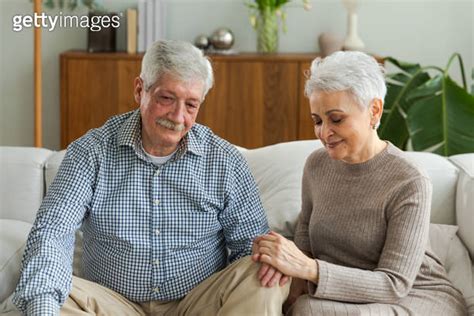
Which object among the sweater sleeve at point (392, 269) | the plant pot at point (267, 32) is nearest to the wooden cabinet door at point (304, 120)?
the plant pot at point (267, 32)

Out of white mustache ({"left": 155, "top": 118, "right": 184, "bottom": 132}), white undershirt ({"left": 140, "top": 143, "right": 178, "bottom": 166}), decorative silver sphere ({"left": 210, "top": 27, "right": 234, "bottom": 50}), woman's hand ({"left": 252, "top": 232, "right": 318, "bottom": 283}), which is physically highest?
decorative silver sphere ({"left": 210, "top": 27, "right": 234, "bottom": 50})

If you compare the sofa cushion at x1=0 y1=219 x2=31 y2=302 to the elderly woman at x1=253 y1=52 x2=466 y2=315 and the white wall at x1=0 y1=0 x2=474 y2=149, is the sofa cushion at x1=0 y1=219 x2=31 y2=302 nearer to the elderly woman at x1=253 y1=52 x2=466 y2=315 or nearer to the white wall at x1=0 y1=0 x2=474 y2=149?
the elderly woman at x1=253 y1=52 x2=466 y2=315

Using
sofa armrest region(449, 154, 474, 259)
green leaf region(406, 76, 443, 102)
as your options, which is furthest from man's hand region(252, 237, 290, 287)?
green leaf region(406, 76, 443, 102)

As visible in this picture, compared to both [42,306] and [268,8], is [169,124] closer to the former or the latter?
[42,306]

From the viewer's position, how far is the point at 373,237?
92.7 inches

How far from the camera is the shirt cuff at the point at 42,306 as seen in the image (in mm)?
2125

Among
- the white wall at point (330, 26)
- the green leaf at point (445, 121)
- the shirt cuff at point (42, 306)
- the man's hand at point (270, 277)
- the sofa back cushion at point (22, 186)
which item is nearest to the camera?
the shirt cuff at point (42, 306)

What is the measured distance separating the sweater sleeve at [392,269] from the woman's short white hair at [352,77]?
→ 0.96 ft

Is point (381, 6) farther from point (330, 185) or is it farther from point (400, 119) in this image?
point (330, 185)

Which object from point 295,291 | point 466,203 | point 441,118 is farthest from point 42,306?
point 441,118

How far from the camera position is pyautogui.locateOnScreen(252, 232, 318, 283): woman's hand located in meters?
2.24

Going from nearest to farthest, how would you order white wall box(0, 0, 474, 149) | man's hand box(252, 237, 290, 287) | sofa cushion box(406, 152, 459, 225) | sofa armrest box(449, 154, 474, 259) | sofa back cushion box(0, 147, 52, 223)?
man's hand box(252, 237, 290, 287) < sofa armrest box(449, 154, 474, 259) < sofa cushion box(406, 152, 459, 225) < sofa back cushion box(0, 147, 52, 223) < white wall box(0, 0, 474, 149)

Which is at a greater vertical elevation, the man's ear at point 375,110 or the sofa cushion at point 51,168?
the man's ear at point 375,110

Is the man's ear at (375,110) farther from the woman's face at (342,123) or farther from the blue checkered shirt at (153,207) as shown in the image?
the blue checkered shirt at (153,207)
